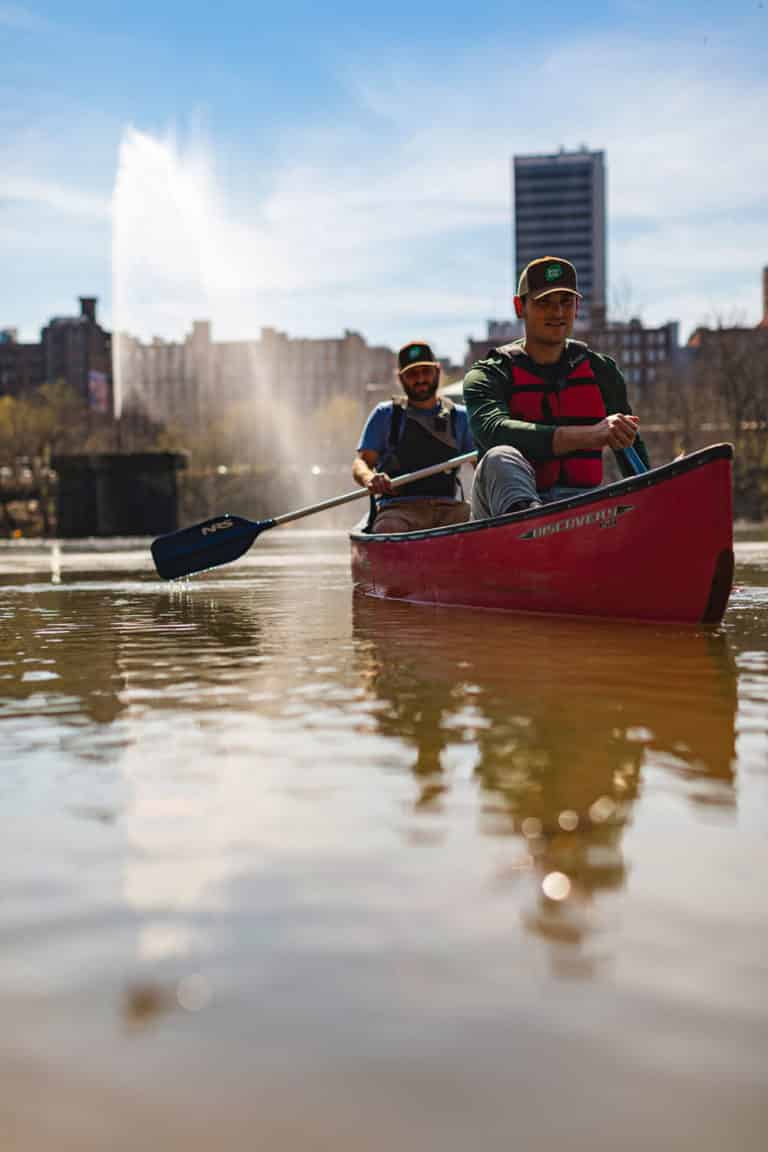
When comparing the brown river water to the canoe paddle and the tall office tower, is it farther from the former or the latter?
the tall office tower

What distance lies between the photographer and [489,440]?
7.75 meters

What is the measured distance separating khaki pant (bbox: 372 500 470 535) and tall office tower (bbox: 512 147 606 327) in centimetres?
18107

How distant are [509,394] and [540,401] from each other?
0.17m

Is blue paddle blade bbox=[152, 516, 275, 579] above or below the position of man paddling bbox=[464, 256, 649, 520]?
below

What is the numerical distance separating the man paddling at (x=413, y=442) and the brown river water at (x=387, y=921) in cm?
538

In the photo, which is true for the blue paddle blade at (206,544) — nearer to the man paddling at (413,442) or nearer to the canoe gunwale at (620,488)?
the man paddling at (413,442)

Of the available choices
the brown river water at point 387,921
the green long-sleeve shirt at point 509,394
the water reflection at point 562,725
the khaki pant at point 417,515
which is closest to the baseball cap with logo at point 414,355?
the khaki pant at point 417,515

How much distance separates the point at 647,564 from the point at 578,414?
4.16ft

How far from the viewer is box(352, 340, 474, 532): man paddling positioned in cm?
1003

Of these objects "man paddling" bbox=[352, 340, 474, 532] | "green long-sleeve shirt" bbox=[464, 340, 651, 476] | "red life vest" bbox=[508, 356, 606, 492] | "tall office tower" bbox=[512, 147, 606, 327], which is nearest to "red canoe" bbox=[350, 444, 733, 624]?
"green long-sleeve shirt" bbox=[464, 340, 651, 476]

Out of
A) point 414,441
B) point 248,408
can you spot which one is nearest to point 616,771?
point 414,441

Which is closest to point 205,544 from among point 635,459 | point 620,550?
point 635,459

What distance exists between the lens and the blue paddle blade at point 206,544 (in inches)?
450

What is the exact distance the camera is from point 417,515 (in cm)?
1045
